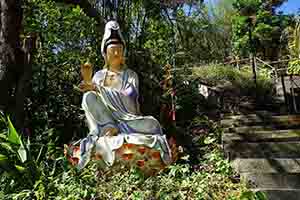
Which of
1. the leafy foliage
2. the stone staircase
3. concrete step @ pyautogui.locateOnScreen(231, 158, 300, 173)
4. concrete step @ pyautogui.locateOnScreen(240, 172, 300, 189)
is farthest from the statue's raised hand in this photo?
the leafy foliage

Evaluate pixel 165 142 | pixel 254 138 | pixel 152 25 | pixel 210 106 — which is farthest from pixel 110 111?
pixel 152 25

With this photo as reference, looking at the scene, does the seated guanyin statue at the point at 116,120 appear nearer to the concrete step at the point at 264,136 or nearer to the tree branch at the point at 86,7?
the concrete step at the point at 264,136

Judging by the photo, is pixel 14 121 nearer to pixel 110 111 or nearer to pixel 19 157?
pixel 110 111

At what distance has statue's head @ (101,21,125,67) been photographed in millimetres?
5020

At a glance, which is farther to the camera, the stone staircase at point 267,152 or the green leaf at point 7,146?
the green leaf at point 7,146

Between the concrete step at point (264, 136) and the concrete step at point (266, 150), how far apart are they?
45 cm

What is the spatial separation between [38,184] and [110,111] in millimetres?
1616

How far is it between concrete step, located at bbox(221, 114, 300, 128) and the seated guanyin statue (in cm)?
185

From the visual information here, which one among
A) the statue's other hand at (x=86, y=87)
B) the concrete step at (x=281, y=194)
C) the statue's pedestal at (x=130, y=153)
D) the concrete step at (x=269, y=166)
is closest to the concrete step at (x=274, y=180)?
the concrete step at (x=269, y=166)

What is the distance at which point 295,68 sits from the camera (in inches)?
388

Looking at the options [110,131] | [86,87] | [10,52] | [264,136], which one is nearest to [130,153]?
[110,131]

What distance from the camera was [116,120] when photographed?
4.62 m

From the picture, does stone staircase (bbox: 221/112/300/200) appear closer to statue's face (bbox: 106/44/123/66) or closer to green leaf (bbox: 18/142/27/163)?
statue's face (bbox: 106/44/123/66)

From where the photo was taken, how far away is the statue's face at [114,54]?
5.01 m
